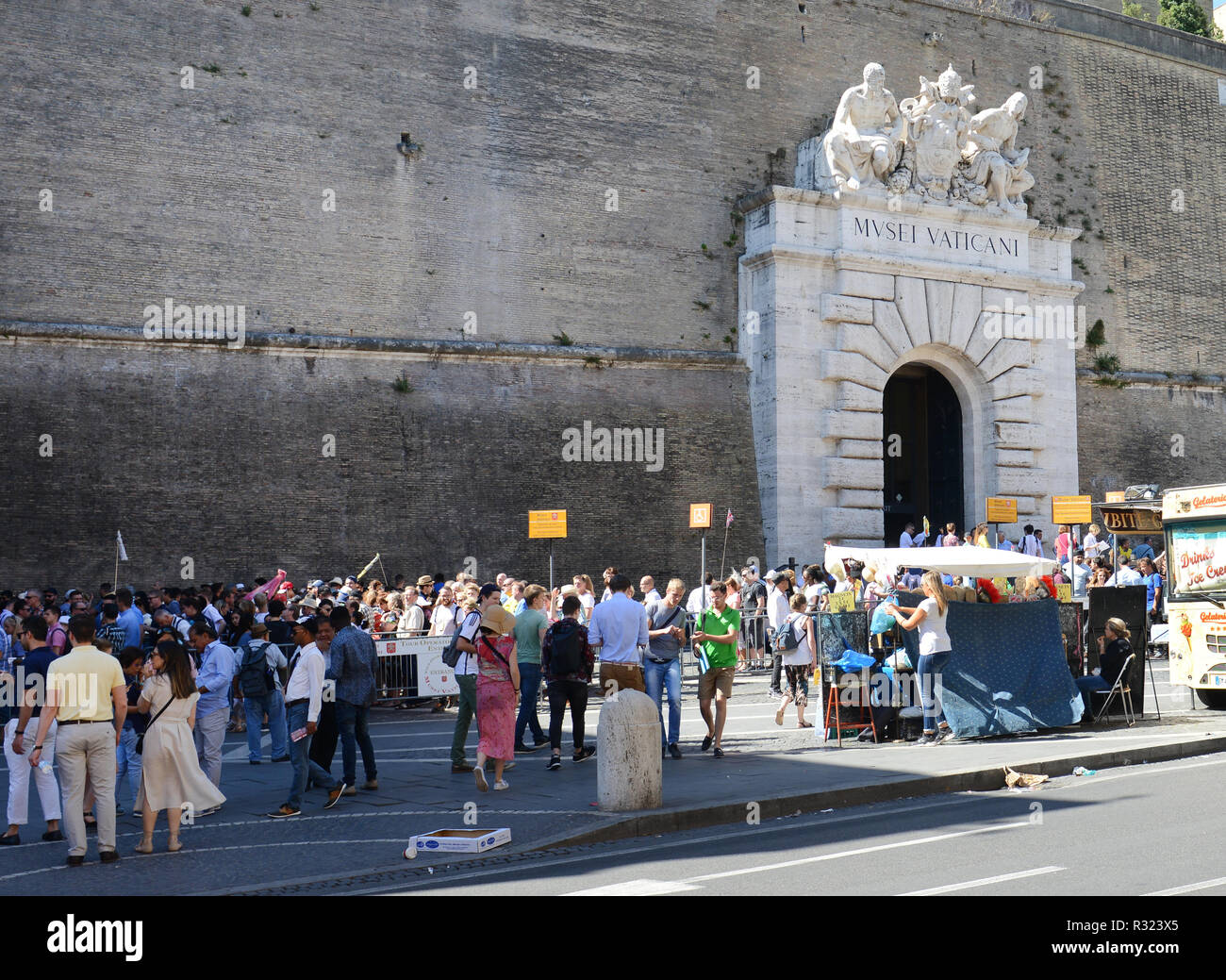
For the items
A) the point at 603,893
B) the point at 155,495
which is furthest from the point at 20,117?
the point at 603,893

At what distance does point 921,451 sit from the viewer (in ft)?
92.2

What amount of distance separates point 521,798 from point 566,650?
221cm

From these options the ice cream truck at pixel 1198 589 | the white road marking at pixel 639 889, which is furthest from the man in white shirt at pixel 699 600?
the white road marking at pixel 639 889

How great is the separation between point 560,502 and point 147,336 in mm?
7544

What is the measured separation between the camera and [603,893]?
727 centimetres

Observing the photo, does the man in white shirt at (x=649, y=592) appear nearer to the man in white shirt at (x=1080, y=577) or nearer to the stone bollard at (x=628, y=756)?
the stone bollard at (x=628, y=756)

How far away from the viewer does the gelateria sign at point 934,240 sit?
25.1m

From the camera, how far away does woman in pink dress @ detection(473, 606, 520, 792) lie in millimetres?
10984

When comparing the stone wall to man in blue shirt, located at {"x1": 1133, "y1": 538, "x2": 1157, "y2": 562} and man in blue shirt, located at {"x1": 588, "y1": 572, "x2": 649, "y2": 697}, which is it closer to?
man in blue shirt, located at {"x1": 1133, "y1": 538, "x2": 1157, "y2": 562}

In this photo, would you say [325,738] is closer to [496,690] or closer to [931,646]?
[496,690]

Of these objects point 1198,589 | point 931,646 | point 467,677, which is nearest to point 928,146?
point 1198,589

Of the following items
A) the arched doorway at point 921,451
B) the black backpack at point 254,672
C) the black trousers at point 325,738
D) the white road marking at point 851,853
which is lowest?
the white road marking at point 851,853

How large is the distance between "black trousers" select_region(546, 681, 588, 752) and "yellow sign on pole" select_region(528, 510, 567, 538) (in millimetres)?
7143

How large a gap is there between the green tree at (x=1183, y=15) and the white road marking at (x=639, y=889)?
43.3 metres
